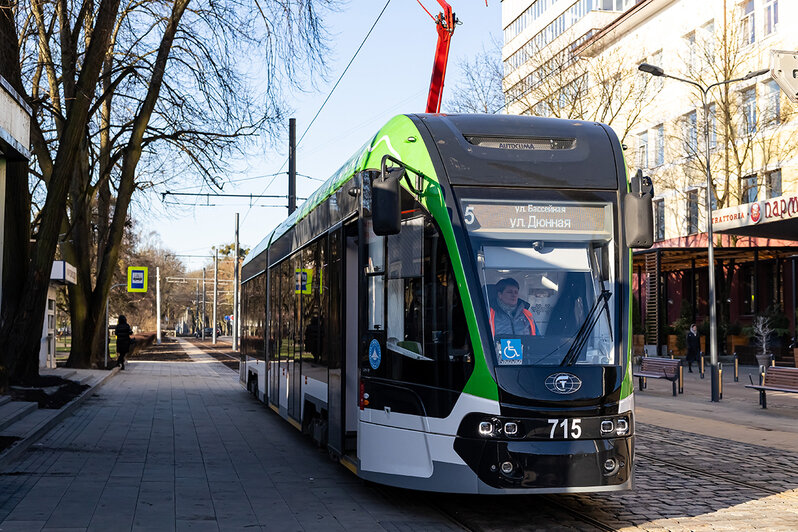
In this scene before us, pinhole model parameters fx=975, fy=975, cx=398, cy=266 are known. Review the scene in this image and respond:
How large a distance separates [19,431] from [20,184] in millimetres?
7762

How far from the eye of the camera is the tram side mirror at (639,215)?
7.90 meters

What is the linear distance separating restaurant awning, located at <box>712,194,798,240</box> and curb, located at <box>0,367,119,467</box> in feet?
65.9

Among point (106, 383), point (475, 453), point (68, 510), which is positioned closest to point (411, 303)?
point (475, 453)

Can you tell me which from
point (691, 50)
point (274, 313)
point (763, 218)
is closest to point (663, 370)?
point (763, 218)

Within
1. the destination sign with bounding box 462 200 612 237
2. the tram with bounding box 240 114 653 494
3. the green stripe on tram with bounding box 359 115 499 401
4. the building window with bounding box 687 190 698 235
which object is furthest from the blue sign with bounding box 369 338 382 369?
the building window with bounding box 687 190 698 235

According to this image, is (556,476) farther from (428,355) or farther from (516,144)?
(516,144)

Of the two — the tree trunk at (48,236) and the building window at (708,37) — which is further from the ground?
the building window at (708,37)

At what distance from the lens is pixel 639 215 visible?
7.92 m

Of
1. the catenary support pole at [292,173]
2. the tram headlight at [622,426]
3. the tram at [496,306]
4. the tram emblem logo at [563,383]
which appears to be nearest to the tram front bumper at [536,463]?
the tram at [496,306]

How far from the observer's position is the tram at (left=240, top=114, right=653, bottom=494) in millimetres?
7445

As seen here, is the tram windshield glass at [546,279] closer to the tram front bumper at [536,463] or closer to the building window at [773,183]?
the tram front bumper at [536,463]

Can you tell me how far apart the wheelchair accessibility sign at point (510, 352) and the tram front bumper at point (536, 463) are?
0.62 m

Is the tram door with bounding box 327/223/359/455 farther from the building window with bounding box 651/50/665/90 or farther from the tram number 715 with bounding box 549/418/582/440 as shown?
the building window with bounding box 651/50/665/90

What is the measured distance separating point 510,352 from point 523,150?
1.79 metres
